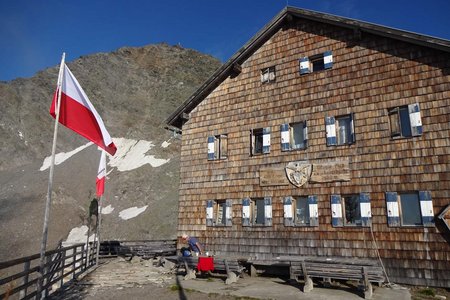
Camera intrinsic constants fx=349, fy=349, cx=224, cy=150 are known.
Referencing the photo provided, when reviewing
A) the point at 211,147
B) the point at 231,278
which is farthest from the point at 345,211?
the point at 211,147

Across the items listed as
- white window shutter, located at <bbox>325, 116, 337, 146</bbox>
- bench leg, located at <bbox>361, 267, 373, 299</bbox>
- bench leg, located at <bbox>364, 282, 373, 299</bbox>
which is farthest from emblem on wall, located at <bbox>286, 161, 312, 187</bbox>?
bench leg, located at <bbox>364, 282, 373, 299</bbox>

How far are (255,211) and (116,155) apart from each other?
43.3 m

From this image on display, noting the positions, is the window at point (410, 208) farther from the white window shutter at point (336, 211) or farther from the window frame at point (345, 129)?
the window frame at point (345, 129)

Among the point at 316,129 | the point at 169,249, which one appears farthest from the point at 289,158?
the point at 169,249

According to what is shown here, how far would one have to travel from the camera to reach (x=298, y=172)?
1446 centimetres

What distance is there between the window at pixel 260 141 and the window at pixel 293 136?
0.75m

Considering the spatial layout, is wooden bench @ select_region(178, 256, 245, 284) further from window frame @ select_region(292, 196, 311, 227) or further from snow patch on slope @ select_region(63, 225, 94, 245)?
A: snow patch on slope @ select_region(63, 225, 94, 245)

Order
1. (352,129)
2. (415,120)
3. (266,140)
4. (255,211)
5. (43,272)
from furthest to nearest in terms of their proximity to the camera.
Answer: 1. (266,140)
2. (255,211)
3. (352,129)
4. (415,120)
5. (43,272)

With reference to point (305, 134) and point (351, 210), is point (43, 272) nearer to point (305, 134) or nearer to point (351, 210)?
point (351, 210)

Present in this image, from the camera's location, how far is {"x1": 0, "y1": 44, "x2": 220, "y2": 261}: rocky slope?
1379 inches

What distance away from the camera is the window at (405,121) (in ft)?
40.1

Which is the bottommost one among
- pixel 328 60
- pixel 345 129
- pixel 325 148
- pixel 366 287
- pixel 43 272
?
pixel 366 287

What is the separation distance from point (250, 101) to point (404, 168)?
24.5ft

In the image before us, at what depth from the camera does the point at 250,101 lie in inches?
663
